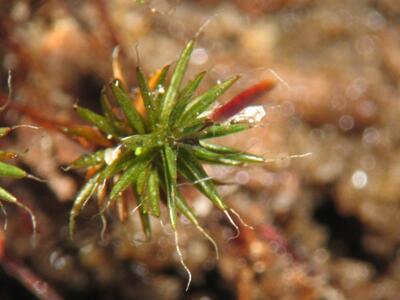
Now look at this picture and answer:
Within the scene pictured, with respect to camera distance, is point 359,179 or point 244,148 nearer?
point 244,148

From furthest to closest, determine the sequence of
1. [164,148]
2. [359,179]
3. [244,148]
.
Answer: [359,179]
[244,148]
[164,148]

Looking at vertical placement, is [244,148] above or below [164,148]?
below

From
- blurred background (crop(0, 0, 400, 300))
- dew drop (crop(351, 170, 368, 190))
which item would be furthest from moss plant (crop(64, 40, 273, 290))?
dew drop (crop(351, 170, 368, 190))

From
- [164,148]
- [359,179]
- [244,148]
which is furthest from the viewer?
[359,179]

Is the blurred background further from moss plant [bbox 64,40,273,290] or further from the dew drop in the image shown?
moss plant [bbox 64,40,273,290]

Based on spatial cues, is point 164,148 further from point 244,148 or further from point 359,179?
point 359,179

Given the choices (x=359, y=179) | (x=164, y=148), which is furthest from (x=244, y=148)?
(x=164, y=148)

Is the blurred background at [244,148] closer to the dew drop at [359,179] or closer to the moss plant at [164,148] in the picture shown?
the dew drop at [359,179]

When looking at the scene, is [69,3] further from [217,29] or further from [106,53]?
[217,29]
